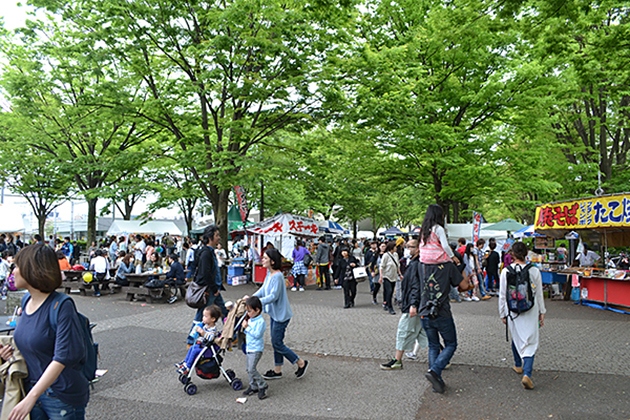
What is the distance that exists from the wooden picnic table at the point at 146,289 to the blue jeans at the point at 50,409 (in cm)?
977

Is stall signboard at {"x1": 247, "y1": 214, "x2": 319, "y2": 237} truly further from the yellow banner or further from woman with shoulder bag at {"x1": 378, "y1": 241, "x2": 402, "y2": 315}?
the yellow banner

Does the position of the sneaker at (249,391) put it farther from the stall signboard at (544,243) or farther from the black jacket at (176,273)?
the stall signboard at (544,243)

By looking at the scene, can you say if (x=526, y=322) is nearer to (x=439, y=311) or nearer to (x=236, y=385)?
(x=439, y=311)

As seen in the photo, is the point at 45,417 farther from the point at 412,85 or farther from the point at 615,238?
the point at 615,238

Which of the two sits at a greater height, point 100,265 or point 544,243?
point 544,243

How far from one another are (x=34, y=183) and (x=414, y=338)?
28782 millimetres

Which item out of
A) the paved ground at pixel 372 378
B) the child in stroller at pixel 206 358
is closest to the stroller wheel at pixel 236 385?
the child in stroller at pixel 206 358

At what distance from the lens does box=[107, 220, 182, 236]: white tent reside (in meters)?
30.2

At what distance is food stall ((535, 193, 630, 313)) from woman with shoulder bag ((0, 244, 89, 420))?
11528 mm

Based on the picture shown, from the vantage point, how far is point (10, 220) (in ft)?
94.9

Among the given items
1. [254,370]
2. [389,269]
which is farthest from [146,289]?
[254,370]

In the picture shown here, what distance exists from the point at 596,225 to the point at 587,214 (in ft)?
1.77

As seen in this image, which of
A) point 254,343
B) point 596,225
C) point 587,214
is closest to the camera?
point 254,343

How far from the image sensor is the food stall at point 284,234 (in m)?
16.2
